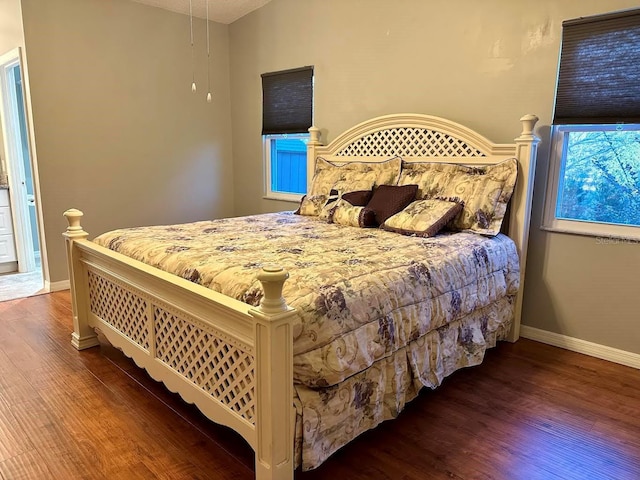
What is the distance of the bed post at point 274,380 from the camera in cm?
151

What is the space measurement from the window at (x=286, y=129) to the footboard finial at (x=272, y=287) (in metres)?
3.20

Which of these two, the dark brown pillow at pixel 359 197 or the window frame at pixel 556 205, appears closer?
the window frame at pixel 556 205

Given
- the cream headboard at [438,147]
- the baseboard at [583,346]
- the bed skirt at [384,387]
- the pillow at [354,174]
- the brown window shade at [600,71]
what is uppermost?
the brown window shade at [600,71]

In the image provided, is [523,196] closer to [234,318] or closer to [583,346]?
[583,346]

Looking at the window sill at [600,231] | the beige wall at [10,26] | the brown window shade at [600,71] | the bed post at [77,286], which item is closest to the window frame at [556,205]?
the window sill at [600,231]

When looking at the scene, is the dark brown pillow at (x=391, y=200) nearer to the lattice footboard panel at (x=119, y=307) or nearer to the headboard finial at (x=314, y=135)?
the headboard finial at (x=314, y=135)

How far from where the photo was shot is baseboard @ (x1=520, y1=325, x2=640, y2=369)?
112 inches

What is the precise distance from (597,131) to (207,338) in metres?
2.60

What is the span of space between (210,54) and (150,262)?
3.34m

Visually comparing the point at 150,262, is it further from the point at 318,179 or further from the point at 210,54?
the point at 210,54

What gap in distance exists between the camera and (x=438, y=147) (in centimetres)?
344

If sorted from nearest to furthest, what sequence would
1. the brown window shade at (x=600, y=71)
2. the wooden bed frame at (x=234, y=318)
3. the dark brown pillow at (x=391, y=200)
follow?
the wooden bed frame at (x=234, y=318), the brown window shade at (x=600, y=71), the dark brown pillow at (x=391, y=200)

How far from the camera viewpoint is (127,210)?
15.0 ft

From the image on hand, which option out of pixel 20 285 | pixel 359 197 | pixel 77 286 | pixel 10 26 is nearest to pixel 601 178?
pixel 359 197
